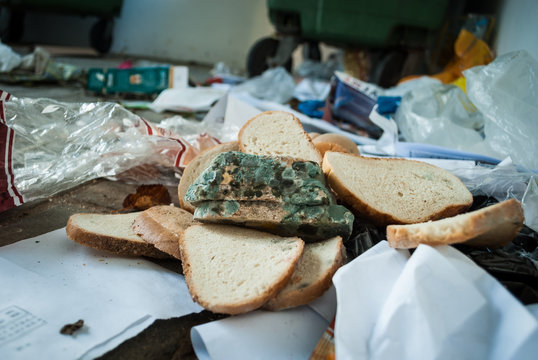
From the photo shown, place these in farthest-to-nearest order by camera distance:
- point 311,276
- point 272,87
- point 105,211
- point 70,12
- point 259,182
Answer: point 70,12, point 272,87, point 105,211, point 259,182, point 311,276

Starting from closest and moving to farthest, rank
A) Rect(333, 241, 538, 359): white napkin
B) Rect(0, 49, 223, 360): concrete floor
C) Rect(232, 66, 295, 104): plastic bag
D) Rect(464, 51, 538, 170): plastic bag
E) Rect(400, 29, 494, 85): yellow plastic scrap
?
Rect(333, 241, 538, 359): white napkin, Rect(0, 49, 223, 360): concrete floor, Rect(464, 51, 538, 170): plastic bag, Rect(400, 29, 494, 85): yellow plastic scrap, Rect(232, 66, 295, 104): plastic bag

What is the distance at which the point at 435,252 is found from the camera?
0.74 meters

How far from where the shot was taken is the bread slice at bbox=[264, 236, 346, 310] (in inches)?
31.7

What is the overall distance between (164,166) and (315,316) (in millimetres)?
936

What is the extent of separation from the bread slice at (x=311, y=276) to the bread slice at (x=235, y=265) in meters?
0.03

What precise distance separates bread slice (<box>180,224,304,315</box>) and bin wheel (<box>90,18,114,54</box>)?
18.4 ft

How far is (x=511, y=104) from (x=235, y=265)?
1287mm

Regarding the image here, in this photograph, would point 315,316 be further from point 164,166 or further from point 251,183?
point 164,166

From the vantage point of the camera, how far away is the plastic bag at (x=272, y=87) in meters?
2.90

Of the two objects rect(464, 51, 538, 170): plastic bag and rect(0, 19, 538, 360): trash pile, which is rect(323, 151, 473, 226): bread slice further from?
rect(464, 51, 538, 170): plastic bag

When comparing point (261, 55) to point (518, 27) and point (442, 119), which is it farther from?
point (442, 119)

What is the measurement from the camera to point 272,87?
3008 millimetres

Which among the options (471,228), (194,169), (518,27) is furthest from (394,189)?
(518,27)

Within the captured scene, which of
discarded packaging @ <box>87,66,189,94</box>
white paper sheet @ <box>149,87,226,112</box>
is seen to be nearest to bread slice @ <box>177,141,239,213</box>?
white paper sheet @ <box>149,87,226,112</box>
